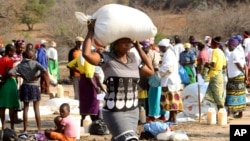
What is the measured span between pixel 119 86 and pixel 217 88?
5.71 meters

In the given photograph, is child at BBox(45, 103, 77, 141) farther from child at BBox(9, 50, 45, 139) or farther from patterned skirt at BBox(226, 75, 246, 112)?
patterned skirt at BBox(226, 75, 246, 112)

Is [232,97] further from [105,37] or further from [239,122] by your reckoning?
[105,37]

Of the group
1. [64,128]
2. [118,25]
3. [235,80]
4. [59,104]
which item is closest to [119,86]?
[118,25]

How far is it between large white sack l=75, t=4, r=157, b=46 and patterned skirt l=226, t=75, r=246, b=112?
19.0 feet

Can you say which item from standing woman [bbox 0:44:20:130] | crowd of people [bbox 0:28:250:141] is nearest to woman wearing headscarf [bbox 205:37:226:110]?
crowd of people [bbox 0:28:250:141]

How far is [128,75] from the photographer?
6.47 m

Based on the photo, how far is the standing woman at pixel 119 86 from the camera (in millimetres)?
6355

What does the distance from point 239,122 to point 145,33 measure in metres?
5.72

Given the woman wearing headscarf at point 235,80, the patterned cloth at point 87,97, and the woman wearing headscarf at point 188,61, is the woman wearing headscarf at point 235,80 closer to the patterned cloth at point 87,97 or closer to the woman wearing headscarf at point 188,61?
the patterned cloth at point 87,97

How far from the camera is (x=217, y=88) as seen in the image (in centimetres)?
1188

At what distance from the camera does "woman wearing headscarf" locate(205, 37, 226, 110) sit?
38.7 ft

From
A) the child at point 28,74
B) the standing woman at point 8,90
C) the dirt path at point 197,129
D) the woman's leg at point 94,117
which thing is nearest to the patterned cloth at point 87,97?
the woman's leg at point 94,117

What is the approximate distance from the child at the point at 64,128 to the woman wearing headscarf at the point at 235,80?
4.06 metres

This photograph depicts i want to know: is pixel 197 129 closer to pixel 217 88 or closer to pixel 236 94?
pixel 217 88
